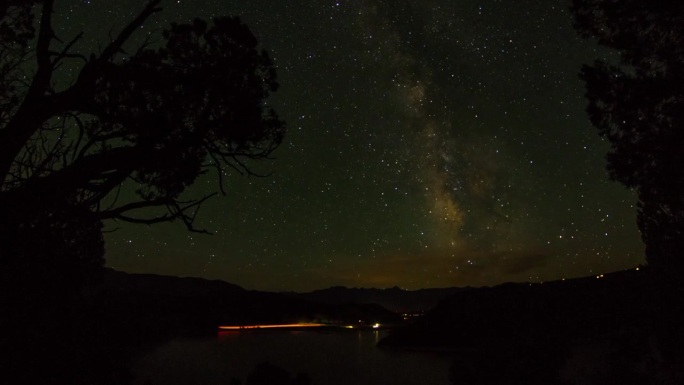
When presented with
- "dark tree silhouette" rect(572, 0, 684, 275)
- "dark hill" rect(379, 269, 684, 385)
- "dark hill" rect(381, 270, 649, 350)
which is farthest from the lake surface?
"dark tree silhouette" rect(572, 0, 684, 275)

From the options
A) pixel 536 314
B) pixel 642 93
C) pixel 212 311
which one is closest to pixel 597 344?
pixel 536 314

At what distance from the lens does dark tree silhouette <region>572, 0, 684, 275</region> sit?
8234 mm

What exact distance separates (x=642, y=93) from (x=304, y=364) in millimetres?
46774

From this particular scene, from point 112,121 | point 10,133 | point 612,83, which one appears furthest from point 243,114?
point 612,83

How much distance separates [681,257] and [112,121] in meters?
11.3

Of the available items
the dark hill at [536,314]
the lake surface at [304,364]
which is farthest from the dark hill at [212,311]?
the dark hill at [536,314]

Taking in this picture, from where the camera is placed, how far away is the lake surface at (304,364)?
3919 cm

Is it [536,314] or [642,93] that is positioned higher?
[642,93]

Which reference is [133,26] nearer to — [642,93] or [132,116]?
[132,116]

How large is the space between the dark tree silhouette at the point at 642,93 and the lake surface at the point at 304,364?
28.5 meters

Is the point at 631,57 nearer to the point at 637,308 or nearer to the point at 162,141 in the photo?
the point at 162,141

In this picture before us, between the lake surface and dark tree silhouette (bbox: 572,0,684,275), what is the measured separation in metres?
28.5

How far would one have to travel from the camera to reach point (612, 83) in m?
9.05

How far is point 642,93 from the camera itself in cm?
864
